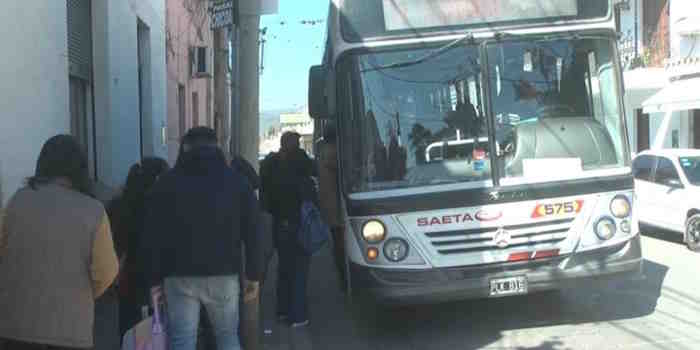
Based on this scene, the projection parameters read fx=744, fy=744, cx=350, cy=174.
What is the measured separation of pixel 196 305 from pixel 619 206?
3.58 m

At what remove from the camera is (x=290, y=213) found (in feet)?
22.5

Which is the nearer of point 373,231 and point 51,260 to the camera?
point 51,260

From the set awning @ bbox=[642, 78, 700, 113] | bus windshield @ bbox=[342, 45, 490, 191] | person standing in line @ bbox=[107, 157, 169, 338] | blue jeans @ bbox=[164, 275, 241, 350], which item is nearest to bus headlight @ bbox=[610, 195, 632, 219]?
bus windshield @ bbox=[342, 45, 490, 191]

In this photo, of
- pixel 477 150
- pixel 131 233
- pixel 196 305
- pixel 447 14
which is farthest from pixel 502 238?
pixel 131 233

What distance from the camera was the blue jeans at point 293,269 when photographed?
22.5ft

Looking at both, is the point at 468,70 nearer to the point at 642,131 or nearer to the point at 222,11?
the point at 222,11

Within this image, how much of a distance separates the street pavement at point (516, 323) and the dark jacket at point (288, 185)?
1.11 meters

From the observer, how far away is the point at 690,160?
11.5m

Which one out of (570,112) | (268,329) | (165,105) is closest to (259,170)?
(268,329)

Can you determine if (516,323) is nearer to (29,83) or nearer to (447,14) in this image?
(447,14)

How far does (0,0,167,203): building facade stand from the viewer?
615cm

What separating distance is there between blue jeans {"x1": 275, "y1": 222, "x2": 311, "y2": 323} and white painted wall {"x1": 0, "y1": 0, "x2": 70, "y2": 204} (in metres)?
2.31

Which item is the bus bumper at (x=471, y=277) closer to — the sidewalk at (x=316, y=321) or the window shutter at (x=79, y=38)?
the sidewalk at (x=316, y=321)

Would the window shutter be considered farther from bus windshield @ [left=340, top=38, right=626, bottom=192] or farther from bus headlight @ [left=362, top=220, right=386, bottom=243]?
bus headlight @ [left=362, top=220, right=386, bottom=243]
